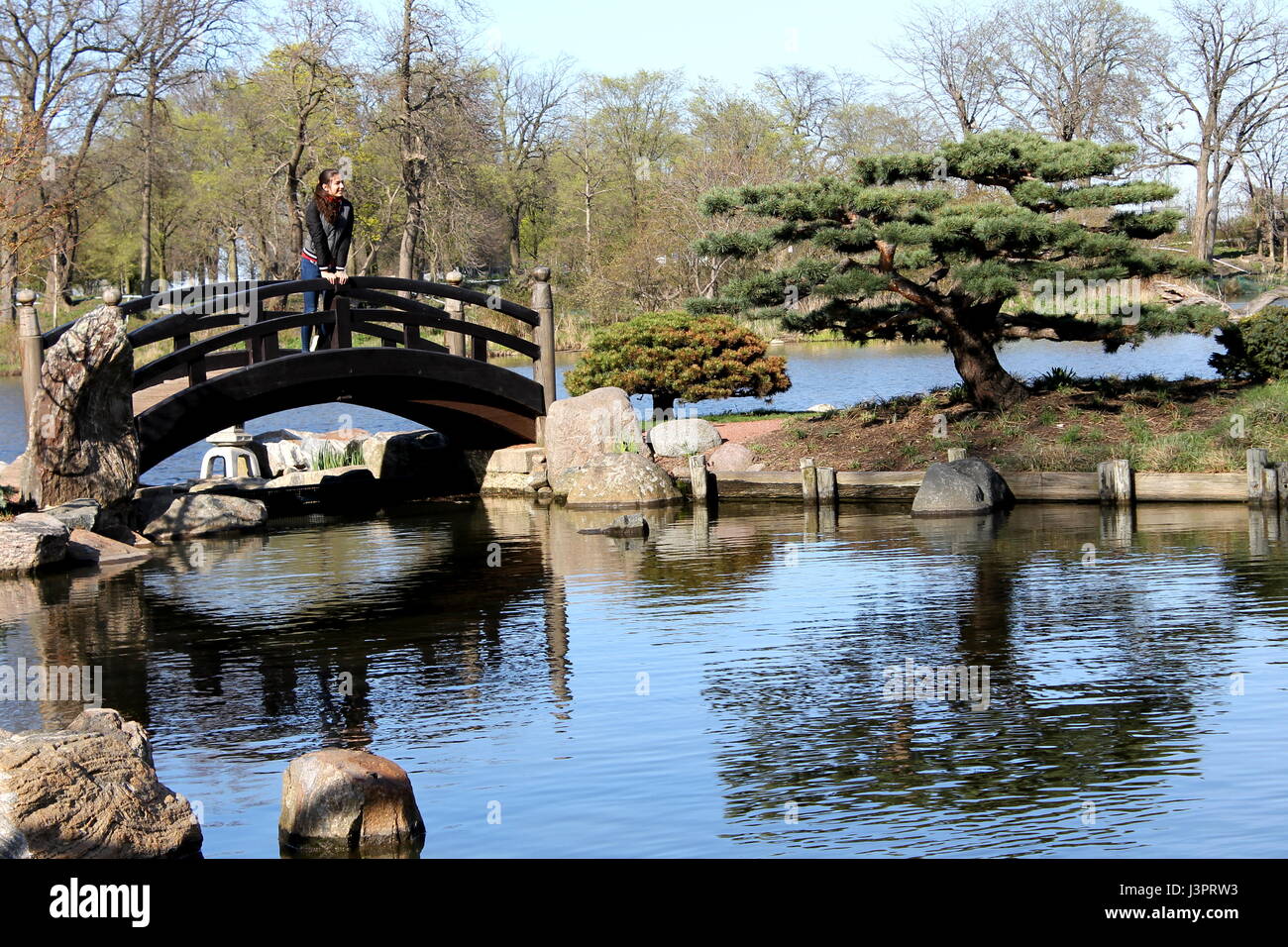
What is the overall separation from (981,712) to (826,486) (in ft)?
35.0

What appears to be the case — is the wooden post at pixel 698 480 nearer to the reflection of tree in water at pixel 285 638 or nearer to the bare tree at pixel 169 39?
the reflection of tree in water at pixel 285 638

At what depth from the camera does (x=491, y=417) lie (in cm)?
2306

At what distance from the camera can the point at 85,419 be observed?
17219mm

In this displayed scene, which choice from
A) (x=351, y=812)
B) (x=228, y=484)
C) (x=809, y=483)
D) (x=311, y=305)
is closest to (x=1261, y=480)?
(x=809, y=483)

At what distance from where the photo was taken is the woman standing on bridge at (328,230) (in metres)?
19.4

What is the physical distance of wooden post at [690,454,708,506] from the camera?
20297 millimetres

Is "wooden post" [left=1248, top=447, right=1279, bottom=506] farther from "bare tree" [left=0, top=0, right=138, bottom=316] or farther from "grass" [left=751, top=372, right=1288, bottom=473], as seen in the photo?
"bare tree" [left=0, top=0, right=138, bottom=316]

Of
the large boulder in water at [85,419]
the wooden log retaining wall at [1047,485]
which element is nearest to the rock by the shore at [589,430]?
the wooden log retaining wall at [1047,485]

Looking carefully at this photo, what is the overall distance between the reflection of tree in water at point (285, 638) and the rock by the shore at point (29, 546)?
1.30 feet

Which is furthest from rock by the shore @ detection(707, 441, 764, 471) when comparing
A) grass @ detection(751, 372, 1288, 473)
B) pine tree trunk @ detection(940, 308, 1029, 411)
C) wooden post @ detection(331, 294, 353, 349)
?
wooden post @ detection(331, 294, 353, 349)

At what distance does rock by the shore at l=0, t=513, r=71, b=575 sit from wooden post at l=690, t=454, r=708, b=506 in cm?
829

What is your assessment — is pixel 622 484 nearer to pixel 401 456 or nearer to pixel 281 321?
pixel 401 456
